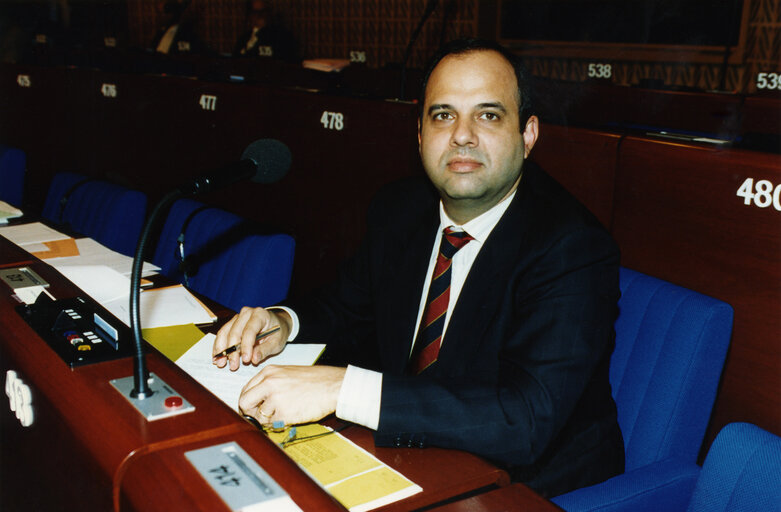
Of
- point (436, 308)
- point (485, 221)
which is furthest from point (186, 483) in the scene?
point (485, 221)

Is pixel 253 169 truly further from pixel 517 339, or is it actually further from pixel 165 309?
pixel 165 309

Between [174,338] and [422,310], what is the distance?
0.61m

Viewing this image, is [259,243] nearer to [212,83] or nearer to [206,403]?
[206,403]

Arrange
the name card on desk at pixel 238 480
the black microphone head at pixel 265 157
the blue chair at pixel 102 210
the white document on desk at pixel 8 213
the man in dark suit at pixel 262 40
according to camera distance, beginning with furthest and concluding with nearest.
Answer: the man in dark suit at pixel 262 40 < the blue chair at pixel 102 210 < the white document on desk at pixel 8 213 < the black microphone head at pixel 265 157 < the name card on desk at pixel 238 480

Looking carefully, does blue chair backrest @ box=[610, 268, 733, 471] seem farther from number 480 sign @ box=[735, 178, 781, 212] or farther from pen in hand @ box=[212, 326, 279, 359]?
pen in hand @ box=[212, 326, 279, 359]

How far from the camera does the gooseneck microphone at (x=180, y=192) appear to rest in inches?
39.7

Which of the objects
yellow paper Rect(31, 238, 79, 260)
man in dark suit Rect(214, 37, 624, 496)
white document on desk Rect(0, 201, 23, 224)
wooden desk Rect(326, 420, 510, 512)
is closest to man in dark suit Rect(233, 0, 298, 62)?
white document on desk Rect(0, 201, 23, 224)

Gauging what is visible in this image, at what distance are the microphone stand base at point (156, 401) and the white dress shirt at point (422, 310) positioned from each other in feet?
0.95

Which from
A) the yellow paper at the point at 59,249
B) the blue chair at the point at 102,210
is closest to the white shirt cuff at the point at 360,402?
the yellow paper at the point at 59,249

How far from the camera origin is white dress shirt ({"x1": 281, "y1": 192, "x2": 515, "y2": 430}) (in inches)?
46.6

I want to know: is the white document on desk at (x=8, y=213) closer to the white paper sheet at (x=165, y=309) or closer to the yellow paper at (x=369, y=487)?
the white paper sheet at (x=165, y=309)

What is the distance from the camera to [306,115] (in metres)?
3.32

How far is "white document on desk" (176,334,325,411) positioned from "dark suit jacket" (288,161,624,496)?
112 mm

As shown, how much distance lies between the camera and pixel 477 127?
1598mm
